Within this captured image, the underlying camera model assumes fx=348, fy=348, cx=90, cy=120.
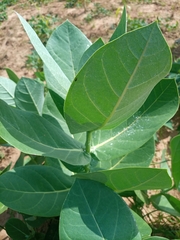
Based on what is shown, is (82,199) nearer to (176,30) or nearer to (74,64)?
(74,64)

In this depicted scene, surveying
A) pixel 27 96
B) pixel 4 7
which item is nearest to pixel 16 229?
pixel 27 96

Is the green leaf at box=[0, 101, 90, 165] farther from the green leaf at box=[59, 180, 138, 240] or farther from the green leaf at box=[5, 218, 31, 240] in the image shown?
the green leaf at box=[5, 218, 31, 240]

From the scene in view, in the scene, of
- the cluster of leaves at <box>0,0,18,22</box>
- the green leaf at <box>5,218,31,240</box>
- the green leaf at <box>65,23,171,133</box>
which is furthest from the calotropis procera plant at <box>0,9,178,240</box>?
the cluster of leaves at <box>0,0,18,22</box>

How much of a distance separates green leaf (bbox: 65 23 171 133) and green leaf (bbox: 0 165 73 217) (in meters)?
0.26

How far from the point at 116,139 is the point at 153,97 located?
15 centimetres

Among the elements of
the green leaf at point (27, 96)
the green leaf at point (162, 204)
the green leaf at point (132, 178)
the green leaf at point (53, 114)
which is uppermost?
the green leaf at point (27, 96)

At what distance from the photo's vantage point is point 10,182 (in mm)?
852

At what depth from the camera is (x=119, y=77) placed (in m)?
0.56

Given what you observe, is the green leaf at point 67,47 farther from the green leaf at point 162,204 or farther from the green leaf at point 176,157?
the green leaf at point 162,204

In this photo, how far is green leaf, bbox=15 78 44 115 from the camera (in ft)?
3.25

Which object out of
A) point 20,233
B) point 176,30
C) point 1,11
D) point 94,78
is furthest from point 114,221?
point 1,11

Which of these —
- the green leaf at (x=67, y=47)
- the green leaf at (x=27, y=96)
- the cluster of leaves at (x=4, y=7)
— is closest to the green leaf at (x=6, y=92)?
the green leaf at (x=27, y=96)

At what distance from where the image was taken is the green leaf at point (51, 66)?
72 centimetres

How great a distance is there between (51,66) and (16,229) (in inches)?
26.6
